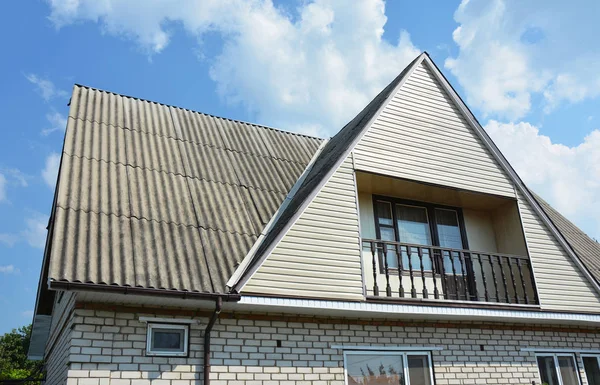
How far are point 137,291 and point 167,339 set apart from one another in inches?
39.7

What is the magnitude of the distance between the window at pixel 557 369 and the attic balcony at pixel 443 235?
112cm

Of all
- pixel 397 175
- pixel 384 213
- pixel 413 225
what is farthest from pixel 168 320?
pixel 413 225

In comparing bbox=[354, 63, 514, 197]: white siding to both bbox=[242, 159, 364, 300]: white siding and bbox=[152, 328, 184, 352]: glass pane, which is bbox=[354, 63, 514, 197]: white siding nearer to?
bbox=[242, 159, 364, 300]: white siding

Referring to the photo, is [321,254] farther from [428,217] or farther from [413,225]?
[428,217]

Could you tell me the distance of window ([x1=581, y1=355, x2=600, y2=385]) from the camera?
10.2m

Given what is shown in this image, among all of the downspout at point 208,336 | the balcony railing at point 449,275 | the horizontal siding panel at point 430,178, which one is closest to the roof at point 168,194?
the downspout at point 208,336

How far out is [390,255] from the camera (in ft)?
33.7

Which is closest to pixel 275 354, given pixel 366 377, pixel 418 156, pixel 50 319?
pixel 366 377

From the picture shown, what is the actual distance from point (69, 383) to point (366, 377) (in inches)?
174

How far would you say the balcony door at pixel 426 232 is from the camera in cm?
1048

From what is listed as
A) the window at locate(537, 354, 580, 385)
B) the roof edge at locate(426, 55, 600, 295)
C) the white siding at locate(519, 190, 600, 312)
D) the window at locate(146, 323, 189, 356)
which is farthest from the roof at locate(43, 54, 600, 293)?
the window at locate(537, 354, 580, 385)

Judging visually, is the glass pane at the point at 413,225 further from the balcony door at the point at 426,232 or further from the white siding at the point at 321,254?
the white siding at the point at 321,254

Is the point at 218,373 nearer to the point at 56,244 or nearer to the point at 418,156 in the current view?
the point at 56,244

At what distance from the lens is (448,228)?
37.3ft
